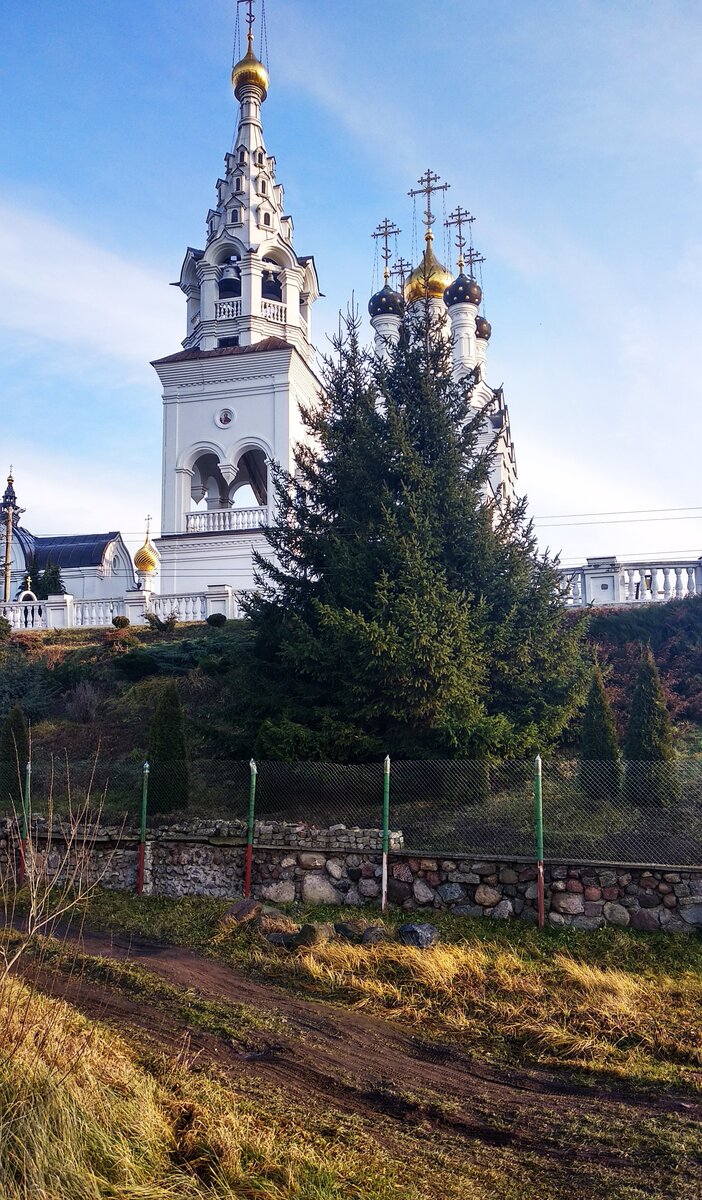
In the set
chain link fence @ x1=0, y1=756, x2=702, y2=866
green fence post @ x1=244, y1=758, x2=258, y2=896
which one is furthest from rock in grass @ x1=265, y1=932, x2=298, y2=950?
chain link fence @ x1=0, y1=756, x2=702, y2=866

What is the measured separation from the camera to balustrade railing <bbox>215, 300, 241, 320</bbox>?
33.6 m

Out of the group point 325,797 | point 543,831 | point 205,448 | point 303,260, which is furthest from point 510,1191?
point 303,260

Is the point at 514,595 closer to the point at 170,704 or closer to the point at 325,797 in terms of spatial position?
the point at 325,797

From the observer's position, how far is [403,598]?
12.8 meters

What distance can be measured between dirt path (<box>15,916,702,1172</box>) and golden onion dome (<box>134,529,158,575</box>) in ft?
75.8

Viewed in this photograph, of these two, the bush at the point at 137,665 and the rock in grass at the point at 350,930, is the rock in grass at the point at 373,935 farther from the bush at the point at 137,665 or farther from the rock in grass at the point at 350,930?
the bush at the point at 137,665

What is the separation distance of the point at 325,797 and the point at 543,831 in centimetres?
298

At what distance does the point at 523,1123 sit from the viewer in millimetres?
5863

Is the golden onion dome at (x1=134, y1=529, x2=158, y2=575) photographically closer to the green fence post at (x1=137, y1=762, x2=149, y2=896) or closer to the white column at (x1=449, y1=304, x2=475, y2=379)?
the white column at (x1=449, y1=304, x2=475, y2=379)

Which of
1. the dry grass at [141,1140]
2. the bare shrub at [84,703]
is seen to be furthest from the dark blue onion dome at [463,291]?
the dry grass at [141,1140]

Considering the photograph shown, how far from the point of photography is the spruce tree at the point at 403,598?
498 inches

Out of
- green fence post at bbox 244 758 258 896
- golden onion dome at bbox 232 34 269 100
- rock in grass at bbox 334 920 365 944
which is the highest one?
golden onion dome at bbox 232 34 269 100

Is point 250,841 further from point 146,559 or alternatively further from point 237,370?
point 237,370

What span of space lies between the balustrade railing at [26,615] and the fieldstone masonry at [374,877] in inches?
492
